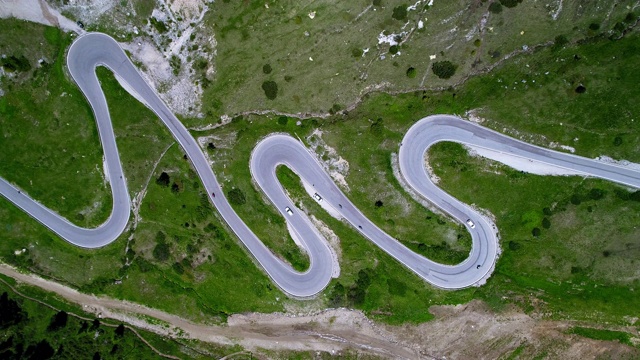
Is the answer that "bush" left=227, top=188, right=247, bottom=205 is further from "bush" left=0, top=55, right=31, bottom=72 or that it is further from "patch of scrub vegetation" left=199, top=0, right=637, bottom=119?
"bush" left=0, top=55, right=31, bottom=72

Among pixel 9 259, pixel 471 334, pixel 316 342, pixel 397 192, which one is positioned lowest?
pixel 9 259

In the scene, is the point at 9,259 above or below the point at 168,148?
below

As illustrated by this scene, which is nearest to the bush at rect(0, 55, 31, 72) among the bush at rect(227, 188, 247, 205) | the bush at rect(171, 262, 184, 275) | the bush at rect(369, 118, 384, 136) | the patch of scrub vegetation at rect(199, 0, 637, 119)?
the patch of scrub vegetation at rect(199, 0, 637, 119)

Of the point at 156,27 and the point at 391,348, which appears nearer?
the point at 156,27

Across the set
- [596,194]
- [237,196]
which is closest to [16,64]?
[237,196]

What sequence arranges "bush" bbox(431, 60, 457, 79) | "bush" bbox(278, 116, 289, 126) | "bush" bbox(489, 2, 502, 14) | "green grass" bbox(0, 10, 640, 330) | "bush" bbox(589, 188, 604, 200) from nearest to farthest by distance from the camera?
"bush" bbox(489, 2, 502, 14), "bush" bbox(431, 60, 457, 79), "green grass" bbox(0, 10, 640, 330), "bush" bbox(589, 188, 604, 200), "bush" bbox(278, 116, 289, 126)

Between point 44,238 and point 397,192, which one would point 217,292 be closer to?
point 44,238

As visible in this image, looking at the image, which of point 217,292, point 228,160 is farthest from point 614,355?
point 228,160
